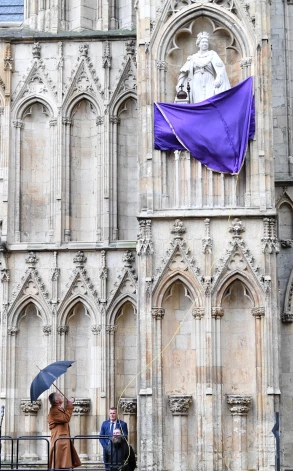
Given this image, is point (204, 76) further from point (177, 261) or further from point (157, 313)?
point (157, 313)

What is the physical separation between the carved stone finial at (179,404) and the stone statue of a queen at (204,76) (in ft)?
20.3

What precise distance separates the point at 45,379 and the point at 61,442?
1.26m

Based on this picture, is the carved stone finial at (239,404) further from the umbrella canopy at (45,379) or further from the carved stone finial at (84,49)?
the carved stone finial at (84,49)

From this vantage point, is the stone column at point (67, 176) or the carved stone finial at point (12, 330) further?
the stone column at point (67, 176)

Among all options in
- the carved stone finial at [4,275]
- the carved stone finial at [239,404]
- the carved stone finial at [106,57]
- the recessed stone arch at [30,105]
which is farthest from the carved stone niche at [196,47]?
the carved stone finial at [239,404]

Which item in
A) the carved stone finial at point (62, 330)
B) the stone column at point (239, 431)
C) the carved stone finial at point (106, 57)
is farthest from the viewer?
the carved stone finial at point (106, 57)

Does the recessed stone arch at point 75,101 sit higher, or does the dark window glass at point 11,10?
the dark window glass at point 11,10

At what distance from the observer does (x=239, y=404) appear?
76.3 ft

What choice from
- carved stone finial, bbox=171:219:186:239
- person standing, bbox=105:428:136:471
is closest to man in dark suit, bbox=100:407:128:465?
person standing, bbox=105:428:136:471

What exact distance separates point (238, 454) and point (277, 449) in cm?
223

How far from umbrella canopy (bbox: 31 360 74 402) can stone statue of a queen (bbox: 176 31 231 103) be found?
6.72 meters

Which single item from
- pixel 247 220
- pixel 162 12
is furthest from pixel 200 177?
pixel 162 12

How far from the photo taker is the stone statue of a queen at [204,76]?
24672 millimetres

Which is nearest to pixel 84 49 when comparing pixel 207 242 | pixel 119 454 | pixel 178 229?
pixel 178 229
